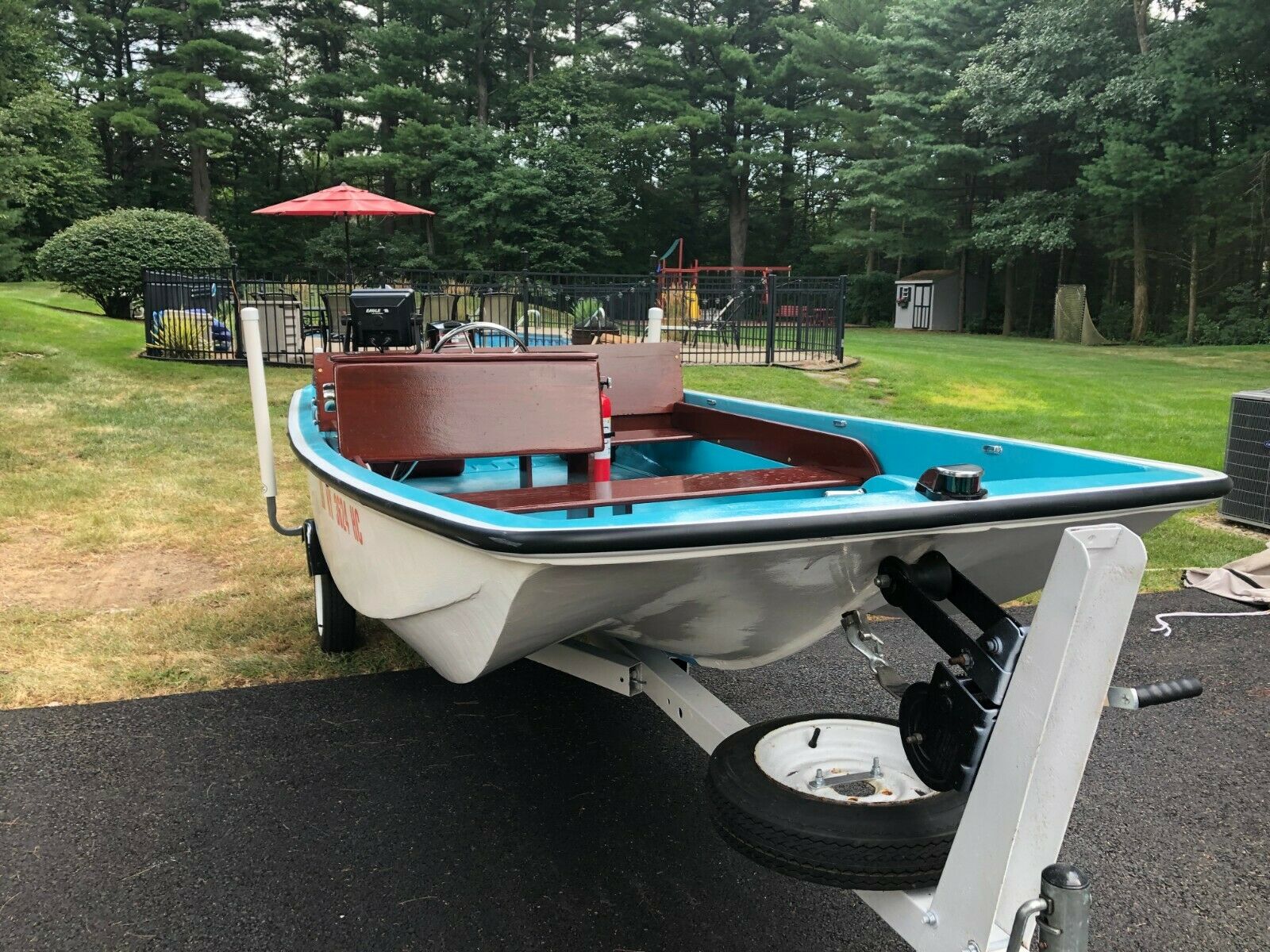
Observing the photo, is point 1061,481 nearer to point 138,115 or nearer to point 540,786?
point 540,786

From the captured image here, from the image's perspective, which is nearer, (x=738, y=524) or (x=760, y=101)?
(x=738, y=524)

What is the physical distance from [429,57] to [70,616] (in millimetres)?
31641

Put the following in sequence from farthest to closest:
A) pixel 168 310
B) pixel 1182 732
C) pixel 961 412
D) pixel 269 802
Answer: pixel 168 310 → pixel 961 412 → pixel 1182 732 → pixel 269 802

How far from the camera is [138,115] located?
1228 inches

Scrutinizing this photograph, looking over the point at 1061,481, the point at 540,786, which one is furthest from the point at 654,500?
the point at 1061,481

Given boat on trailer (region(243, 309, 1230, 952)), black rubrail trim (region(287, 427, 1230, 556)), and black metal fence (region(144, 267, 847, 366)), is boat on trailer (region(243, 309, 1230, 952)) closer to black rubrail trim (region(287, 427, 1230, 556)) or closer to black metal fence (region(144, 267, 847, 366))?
black rubrail trim (region(287, 427, 1230, 556))

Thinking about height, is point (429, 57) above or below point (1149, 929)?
above

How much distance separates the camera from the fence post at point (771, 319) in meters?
13.0

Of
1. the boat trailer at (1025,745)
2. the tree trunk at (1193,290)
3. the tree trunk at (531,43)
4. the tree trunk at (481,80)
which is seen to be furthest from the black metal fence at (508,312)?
the tree trunk at (531,43)

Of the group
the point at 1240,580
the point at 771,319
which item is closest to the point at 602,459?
the point at 1240,580

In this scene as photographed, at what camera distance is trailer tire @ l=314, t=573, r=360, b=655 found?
3.69 meters

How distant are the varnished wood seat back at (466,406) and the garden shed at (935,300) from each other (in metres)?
28.3

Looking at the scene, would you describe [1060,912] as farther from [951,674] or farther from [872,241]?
[872,241]

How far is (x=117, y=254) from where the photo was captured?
15.7 metres
